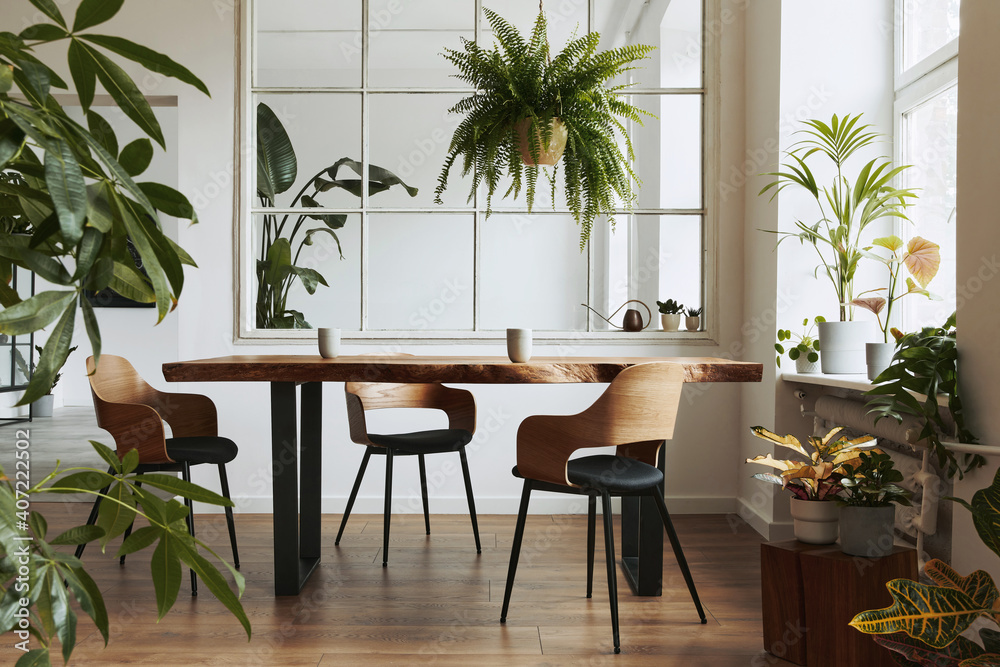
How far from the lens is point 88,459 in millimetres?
5566

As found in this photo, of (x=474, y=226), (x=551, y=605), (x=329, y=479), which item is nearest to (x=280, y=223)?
(x=474, y=226)

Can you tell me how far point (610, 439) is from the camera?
7.07ft

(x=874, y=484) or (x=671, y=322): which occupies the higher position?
(x=671, y=322)

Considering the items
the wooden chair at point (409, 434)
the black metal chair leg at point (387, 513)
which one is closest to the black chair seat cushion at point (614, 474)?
the wooden chair at point (409, 434)

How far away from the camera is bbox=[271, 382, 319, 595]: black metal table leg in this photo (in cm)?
245

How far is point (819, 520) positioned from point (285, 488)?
1.69 meters

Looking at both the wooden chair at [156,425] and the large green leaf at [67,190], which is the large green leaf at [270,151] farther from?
the large green leaf at [67,190]

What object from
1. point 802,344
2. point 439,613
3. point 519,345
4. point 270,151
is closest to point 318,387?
point 519,345

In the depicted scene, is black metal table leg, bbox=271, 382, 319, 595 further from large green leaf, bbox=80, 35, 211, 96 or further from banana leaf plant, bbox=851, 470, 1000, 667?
large green leaf, bbox=80, 35, 211, 96

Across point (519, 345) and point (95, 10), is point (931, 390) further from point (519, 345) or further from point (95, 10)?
point (95, 10)

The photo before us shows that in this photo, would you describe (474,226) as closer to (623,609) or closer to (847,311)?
(847,311)

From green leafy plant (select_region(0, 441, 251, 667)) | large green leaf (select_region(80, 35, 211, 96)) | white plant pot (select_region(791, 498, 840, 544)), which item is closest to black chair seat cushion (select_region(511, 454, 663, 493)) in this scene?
white plant pot (select_region(791, 498, 840, 544))

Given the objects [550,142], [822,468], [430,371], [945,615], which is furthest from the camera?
[550,142]

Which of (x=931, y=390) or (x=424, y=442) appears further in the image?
(x=424, y=442)
